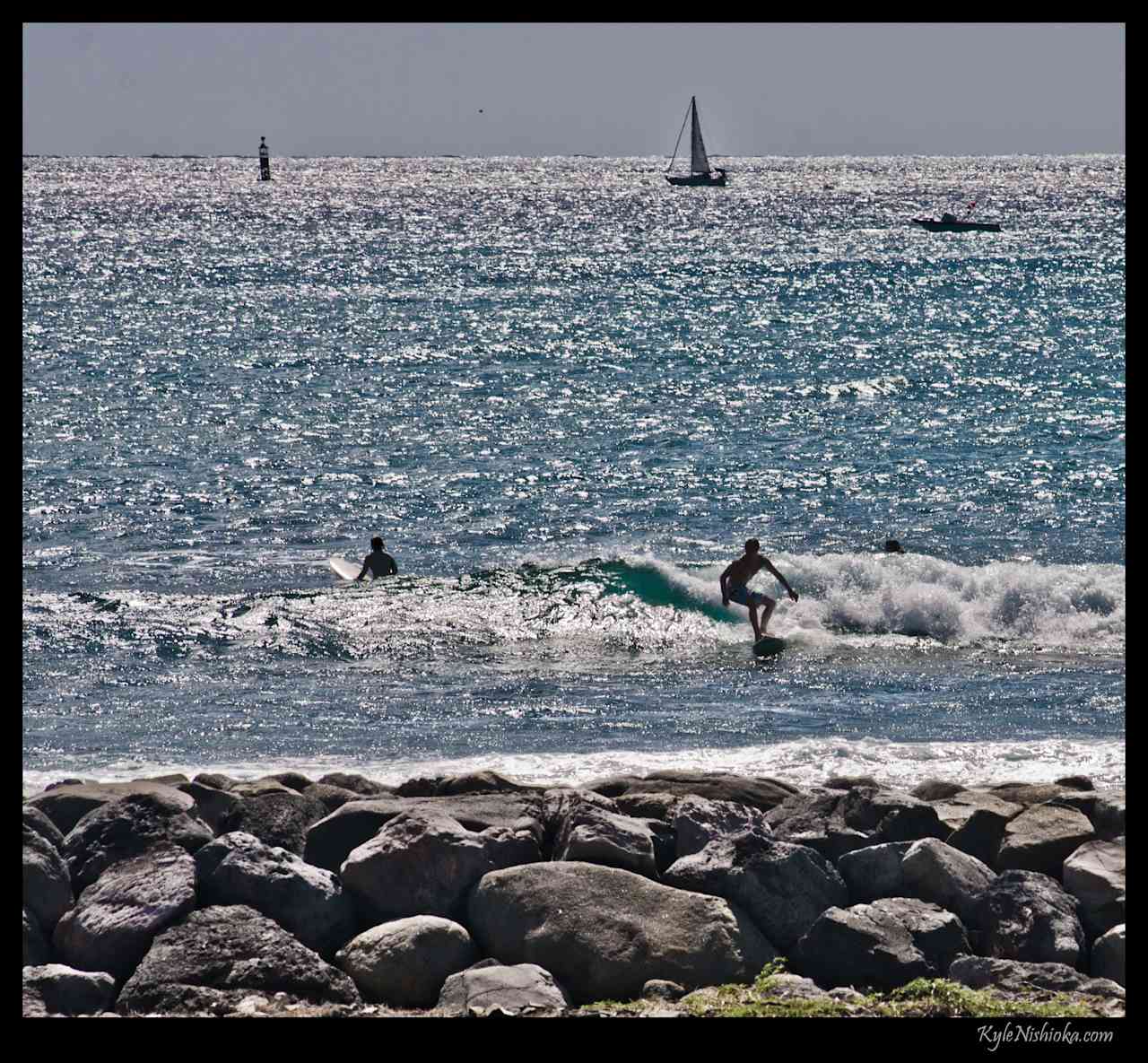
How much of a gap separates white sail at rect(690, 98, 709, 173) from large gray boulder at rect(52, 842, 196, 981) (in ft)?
415

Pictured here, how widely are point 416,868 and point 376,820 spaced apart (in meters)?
0.89

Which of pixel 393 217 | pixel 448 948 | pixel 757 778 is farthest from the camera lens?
pixel 393 217

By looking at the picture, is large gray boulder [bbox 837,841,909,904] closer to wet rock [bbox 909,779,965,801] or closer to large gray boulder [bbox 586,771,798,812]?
large gray boulder [bbox 586,771,798,812]

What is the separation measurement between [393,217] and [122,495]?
329ft

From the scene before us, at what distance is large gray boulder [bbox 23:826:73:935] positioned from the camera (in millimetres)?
9562

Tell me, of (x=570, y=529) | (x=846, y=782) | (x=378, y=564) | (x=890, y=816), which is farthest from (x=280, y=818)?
(x=570, y=529)

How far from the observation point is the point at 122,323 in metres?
59.3

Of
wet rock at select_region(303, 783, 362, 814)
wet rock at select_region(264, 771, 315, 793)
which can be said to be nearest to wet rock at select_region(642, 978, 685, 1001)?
wet rock at select_region(303, 783, 362, 814)

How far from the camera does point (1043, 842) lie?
10367 mm

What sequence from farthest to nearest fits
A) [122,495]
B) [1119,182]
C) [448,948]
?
[1119,182] < [122,495] < [448,948]

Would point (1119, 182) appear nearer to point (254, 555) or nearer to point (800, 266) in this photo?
point (800, 266)
